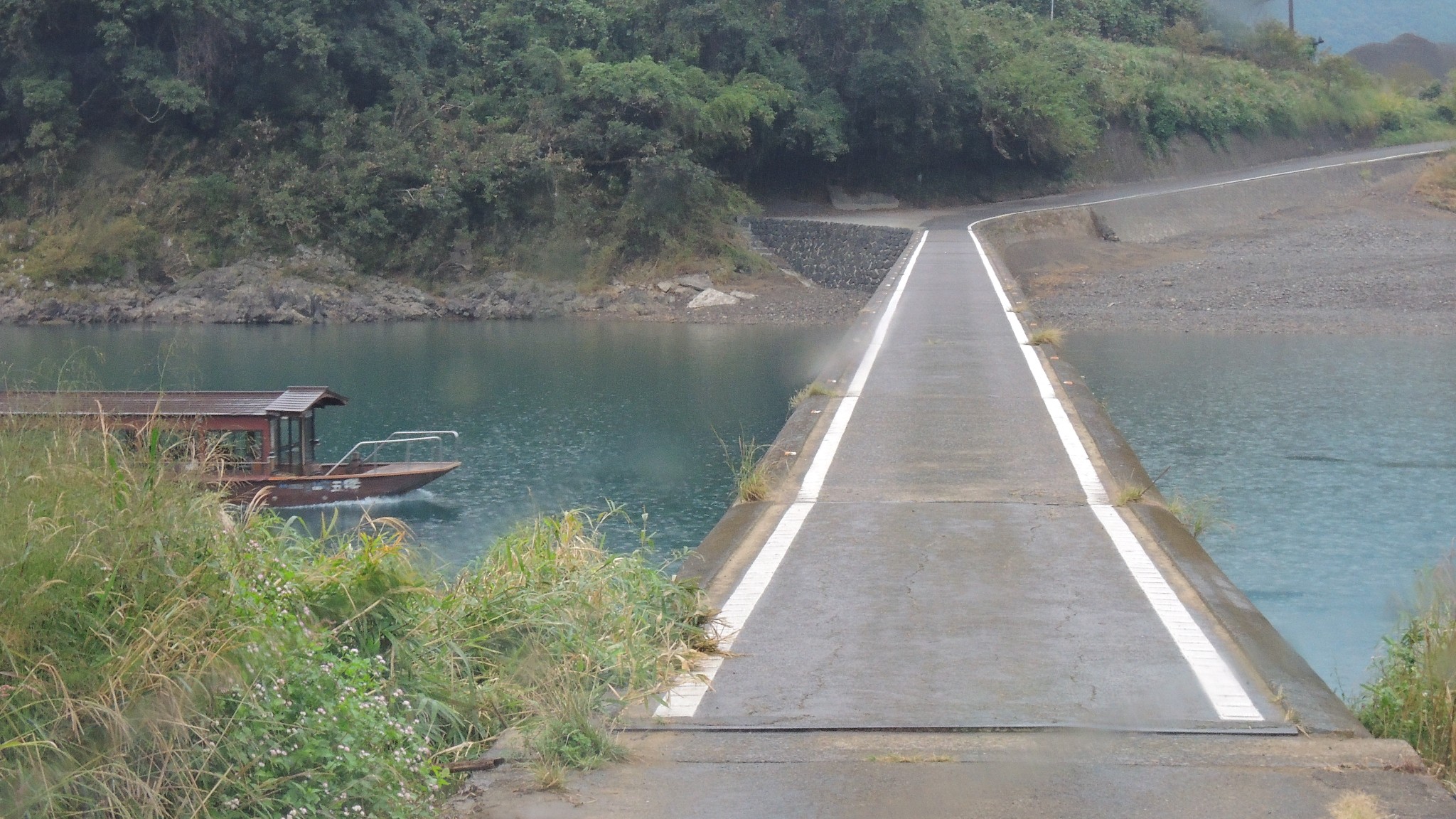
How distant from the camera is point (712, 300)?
3950 centimetres

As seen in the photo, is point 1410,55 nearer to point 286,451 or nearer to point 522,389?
point 522,389

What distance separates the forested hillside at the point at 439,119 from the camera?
40938 millimetres

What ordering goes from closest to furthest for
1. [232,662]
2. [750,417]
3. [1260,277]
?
[232,662], [750,417], [1260,277]

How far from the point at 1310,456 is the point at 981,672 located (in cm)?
1541

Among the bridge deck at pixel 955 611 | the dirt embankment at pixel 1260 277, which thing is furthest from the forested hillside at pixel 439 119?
the bridge deck at pixel 955 611

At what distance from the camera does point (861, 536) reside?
27.6ft

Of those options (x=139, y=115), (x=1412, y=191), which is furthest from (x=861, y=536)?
(x=1412, y=191)

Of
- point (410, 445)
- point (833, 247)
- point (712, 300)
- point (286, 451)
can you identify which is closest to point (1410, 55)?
point (833, 247)

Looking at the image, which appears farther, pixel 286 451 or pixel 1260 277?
pixel 1260 277

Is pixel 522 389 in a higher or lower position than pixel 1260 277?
lower

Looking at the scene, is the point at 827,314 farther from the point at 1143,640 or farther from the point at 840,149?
the point at 1143,640

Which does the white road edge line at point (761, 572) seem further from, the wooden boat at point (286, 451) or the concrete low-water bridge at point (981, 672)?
the wooden boat at point (286, 451)

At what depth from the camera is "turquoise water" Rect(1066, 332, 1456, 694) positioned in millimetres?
13062

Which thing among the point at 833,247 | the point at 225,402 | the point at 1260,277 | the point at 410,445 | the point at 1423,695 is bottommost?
the point at 410,445
